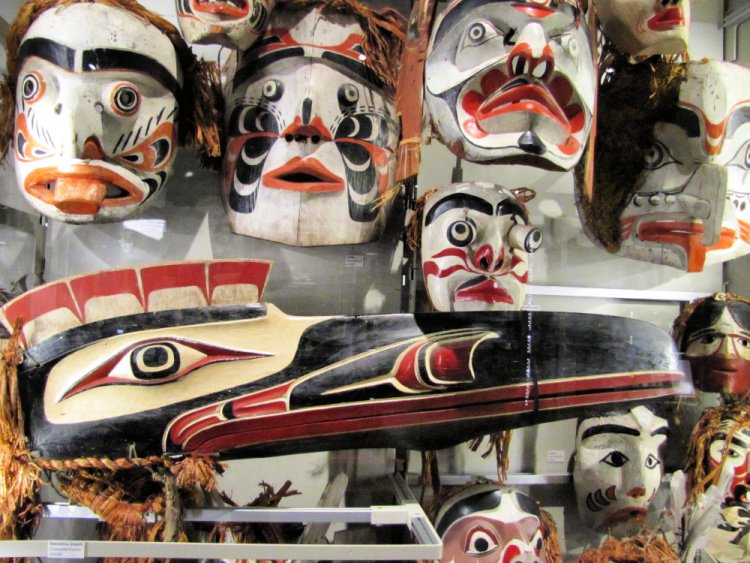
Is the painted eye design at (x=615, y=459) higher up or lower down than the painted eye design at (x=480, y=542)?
higher up

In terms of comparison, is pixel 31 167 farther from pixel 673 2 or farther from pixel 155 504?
pixel 673 2

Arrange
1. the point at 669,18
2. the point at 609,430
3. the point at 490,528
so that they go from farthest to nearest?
the point at 609,430
the point at 490,528
the point at 669,18

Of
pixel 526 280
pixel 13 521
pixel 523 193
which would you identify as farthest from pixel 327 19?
pixel 13 521

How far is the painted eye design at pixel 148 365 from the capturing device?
93 cm

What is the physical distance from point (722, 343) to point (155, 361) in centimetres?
105

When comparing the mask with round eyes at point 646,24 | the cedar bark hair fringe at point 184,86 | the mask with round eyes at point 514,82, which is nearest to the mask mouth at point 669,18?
the mask with round eyes at point 646,24

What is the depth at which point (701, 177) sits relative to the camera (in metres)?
1.14

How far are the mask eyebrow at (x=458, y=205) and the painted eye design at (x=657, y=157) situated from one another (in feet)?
1.20

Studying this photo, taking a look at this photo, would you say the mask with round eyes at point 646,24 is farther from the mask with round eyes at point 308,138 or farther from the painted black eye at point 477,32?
the mask with round eyes at point 308,138

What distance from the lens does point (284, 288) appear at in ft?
3.49

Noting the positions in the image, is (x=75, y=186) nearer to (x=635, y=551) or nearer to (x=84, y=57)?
(x=84, y=57)

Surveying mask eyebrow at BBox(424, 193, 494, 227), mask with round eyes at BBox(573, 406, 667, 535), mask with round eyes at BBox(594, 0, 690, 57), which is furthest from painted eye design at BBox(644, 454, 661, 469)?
mask with round eyes at BBox(594, 0, 690, 57)

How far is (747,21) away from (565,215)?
20.3 inches

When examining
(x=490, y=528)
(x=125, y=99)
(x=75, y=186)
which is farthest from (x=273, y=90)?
(x=490, y=528)
